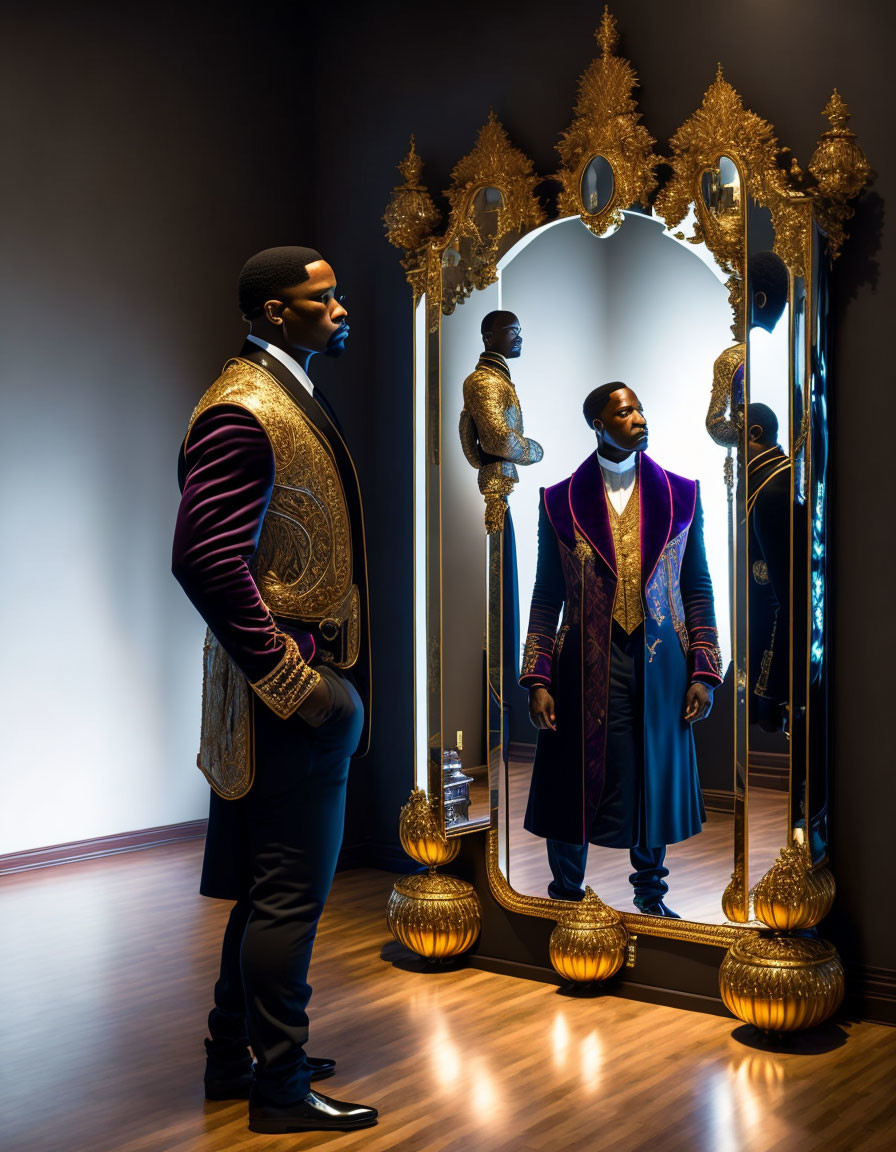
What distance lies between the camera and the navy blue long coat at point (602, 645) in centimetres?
305

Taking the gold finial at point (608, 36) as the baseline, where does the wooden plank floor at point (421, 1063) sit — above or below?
below

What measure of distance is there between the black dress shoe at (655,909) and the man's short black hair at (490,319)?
1448 millimetres

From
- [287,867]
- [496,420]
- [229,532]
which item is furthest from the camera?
[496,420]

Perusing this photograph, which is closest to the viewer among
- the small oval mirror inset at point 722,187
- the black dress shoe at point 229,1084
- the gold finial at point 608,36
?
the black dress shoe at point 229,1084

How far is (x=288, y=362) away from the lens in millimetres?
2486

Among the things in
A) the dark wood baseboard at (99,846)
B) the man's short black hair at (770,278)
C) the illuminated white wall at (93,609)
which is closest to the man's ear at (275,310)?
the man's short black hair at (770,278)

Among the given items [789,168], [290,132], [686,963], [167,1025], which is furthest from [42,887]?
[789,168]

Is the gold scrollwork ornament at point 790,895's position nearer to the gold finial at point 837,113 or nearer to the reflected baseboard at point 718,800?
the reflected baseboard at point 718,800

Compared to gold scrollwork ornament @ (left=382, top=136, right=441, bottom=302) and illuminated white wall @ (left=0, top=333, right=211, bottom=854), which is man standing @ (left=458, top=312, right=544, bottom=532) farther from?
illuminated white wall @ (left=0, top=333, right=211, bottom=854)

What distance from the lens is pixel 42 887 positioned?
425 cm

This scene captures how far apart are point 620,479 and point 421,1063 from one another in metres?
1.38

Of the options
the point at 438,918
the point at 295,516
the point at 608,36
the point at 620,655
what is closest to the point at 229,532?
the point at 295,516

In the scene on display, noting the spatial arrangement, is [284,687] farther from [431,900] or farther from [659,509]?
[431,900]

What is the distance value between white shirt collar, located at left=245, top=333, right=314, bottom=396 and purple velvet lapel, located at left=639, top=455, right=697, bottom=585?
0.95m
